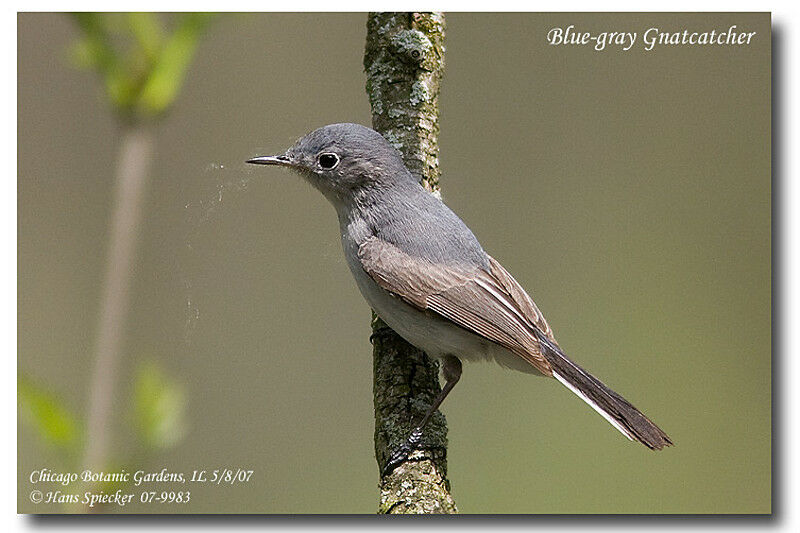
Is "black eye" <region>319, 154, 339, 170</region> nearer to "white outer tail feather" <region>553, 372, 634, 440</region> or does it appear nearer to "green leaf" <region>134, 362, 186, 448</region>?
"white outer tail feather" <region>553, 372, 634, 440</region>

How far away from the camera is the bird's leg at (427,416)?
2.17m

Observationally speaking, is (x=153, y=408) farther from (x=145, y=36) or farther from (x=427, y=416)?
(x=427, y=416)

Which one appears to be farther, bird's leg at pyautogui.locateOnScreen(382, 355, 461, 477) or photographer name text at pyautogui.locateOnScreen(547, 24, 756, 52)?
photographer name text at pyautogui.locateOnScreen(547, 24, 756, 52)

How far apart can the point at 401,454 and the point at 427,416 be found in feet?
0.48

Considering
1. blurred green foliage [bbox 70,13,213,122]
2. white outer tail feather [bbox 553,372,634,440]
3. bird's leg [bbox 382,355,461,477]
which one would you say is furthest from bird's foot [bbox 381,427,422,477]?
blurred green foliage [bbox 70,13,213,122]

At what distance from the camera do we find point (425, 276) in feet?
7.61

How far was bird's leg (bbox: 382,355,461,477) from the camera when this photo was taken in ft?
7.13

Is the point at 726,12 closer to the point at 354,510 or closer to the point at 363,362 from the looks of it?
the point at 363,362

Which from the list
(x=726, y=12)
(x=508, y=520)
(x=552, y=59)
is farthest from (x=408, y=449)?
(x=726, y=12)

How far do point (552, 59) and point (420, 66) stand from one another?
1.54 feet

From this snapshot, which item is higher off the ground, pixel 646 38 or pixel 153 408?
pixel 646 38

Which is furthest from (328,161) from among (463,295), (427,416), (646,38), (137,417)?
(137,417)

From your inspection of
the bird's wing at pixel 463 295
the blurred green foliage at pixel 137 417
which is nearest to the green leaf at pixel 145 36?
the blurred green foliage at pixel 137 417

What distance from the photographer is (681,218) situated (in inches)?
112
